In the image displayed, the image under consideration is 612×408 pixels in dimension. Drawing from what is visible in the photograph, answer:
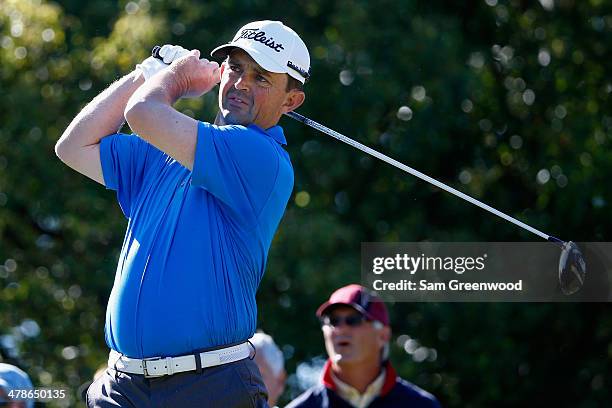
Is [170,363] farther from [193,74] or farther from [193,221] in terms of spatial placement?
[193,74]

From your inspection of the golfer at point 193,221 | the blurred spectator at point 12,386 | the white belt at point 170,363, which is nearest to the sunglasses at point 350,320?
the blurred spectator at point 12,386

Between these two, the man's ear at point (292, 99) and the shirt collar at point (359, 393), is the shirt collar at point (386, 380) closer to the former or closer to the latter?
the shirt collar at point (359, 393)

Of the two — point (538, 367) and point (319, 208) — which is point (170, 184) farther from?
point (538, 367)

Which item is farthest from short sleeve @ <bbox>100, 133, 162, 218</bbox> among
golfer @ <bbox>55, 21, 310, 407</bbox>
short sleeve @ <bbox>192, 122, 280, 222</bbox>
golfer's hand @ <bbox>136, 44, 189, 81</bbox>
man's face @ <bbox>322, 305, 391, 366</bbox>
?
man's face @ <bbox>322, 305, 391, 366</bbox>

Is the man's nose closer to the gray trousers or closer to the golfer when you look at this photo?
the golfer

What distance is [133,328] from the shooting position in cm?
459

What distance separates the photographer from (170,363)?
4.55 metres

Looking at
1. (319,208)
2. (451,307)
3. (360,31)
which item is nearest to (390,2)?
(360,31)

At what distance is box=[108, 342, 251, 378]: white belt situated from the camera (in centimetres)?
455

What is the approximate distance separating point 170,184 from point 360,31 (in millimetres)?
8072

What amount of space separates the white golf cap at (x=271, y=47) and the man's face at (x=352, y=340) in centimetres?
272

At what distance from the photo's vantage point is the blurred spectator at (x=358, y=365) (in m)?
7.24

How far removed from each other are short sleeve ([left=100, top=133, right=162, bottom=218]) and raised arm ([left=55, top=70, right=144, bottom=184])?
0.04 meters

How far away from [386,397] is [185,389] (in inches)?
109
